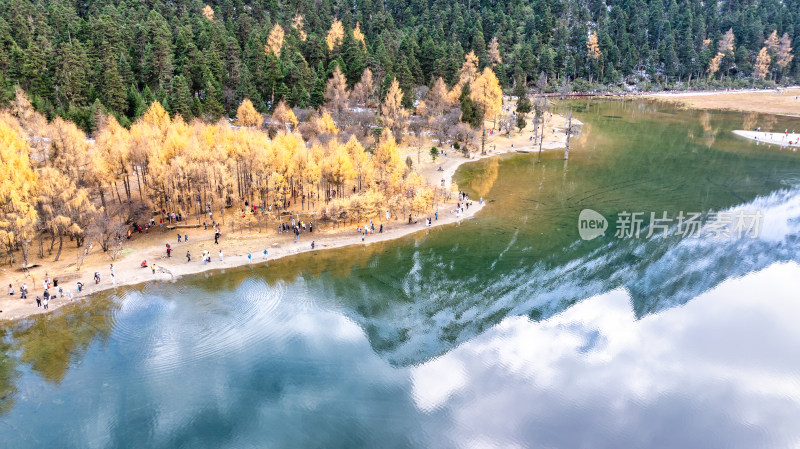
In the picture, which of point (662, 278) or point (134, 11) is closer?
point (662, 278)

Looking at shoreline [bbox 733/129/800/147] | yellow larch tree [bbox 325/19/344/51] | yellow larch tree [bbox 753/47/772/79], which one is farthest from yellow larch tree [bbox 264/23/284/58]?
yellow larch tree [bbox 753/47/772/79]

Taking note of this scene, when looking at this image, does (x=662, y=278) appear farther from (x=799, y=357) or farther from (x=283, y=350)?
(x=283, y=350)

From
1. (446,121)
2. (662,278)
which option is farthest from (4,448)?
(446,121)

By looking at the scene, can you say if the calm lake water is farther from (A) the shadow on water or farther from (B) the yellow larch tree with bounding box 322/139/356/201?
(B) the yellow larch tree with bounding box 322/139/356/201

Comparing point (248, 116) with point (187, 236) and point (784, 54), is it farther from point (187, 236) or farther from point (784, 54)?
point (784, 54)

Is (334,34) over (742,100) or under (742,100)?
over

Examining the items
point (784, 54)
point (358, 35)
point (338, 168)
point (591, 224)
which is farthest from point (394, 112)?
point (784, 54)
